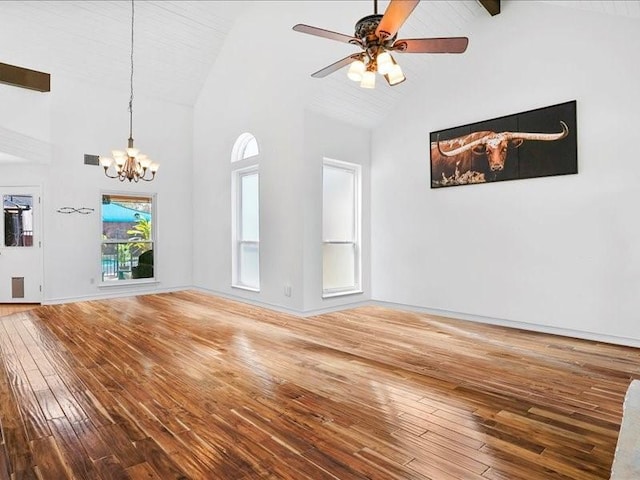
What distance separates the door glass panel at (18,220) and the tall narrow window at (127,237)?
114 centimetres

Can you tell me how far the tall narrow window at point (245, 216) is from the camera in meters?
6.83

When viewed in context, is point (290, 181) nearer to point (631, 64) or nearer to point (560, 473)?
point (631, 64)

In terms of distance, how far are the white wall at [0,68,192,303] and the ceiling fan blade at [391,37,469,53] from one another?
6413 mm

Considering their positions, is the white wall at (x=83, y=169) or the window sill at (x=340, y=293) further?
the white wall at (x=83, y=169)

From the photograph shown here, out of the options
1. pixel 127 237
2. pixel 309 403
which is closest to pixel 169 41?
pixel 127 237

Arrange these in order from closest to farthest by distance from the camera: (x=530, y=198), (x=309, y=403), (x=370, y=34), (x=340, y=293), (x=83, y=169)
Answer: (x=309, y=403) < (x=370, y=34) < (x=530, y=198) < (x=340, y=293) < (x=83, y=169)

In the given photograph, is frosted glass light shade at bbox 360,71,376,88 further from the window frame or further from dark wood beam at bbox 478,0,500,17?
the window frame

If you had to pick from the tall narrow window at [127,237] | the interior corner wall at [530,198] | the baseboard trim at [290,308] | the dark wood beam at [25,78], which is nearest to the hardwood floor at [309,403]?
the interior corner wall at [530,198]

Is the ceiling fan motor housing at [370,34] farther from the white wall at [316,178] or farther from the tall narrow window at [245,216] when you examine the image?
the tall narrow window at [245,216]

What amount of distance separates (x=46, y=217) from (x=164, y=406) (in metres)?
5.76

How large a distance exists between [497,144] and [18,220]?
785 cm

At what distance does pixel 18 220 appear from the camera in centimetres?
670

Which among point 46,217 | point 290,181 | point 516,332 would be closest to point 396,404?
point 516,332

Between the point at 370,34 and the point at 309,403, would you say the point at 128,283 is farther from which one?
the point at 370,34
